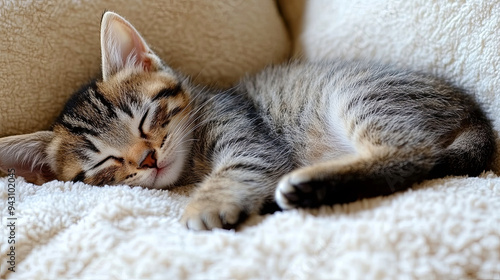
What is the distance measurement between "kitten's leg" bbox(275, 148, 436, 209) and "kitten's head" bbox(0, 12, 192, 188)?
1.21 ft

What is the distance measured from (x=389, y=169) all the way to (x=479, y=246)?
23cm

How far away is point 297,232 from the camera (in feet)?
2.57

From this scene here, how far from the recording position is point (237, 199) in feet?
3.10

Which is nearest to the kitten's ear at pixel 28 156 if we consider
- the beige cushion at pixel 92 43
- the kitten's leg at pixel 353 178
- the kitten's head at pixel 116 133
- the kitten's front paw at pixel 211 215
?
the kitten's head at pixel 116 133

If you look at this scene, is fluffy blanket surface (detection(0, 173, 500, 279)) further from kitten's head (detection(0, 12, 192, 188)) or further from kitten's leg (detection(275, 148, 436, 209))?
kitten's head (detection(0, 12, 192, 188))

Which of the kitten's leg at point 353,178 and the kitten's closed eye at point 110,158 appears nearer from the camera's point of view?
the kitten's leg at point 353,178

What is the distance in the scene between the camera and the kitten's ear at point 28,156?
113cm

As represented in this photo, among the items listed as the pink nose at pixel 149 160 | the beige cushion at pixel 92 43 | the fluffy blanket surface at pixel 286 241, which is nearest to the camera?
the fluffy blanket surface at pixel 286 241

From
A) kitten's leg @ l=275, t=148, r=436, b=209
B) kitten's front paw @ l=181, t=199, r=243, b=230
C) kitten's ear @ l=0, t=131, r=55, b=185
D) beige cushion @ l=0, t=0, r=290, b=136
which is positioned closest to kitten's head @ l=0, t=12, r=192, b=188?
kitten's ear @ l=0, t=131, r=55, b=185

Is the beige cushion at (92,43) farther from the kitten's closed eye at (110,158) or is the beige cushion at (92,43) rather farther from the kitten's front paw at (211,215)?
the kitten's front paw at (211,215)

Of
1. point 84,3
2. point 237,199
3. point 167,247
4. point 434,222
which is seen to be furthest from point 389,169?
point 84,3

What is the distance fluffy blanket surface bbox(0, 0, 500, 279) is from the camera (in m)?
0.73

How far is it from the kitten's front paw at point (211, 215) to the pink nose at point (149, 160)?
0.21m

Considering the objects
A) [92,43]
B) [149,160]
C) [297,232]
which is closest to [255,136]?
[149,160]
